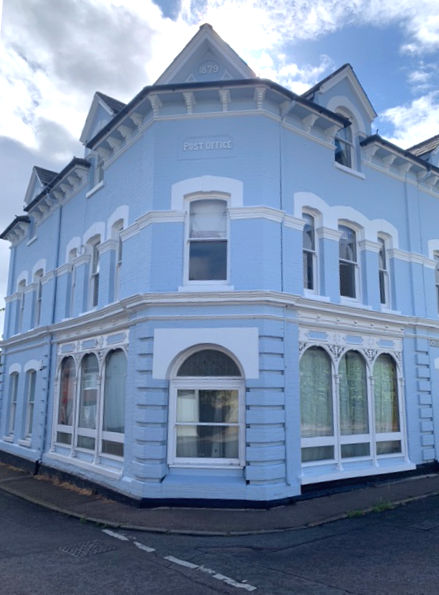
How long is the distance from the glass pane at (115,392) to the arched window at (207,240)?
2.90 m

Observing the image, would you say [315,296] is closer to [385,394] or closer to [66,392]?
[385,394]

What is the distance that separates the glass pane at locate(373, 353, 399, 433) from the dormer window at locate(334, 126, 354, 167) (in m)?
Answer: 5.38

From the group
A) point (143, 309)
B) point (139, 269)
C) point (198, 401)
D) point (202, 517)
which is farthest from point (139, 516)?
point (139, 269)

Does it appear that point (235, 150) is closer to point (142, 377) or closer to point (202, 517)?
point (142, 377)

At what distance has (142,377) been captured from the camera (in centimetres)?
1057

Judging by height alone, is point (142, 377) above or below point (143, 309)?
below

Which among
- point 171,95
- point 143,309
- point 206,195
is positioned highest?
point 171,95

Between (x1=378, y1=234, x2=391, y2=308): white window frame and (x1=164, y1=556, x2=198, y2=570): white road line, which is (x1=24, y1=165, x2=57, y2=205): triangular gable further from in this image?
(x1=164, y1=556, x2=198, y2=570): white road line

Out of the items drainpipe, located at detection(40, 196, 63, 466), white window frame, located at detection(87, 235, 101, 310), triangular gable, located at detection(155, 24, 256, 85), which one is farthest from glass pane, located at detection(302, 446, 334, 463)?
triangular gable, located at detection(155, 24, 256, 85)

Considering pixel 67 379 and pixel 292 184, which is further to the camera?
pixel 67 379

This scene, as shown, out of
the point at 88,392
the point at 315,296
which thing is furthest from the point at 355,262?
the point at 88,392

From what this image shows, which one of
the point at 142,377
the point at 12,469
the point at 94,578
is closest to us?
the point at 94,578

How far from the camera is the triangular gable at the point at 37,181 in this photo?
18822 millimetres

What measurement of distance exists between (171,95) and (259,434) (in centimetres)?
773
